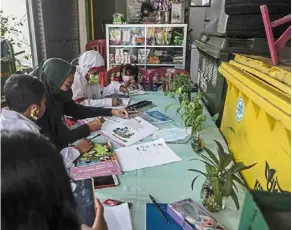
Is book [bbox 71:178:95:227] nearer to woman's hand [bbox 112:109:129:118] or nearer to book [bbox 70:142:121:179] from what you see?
book [bbox 70:142:121:179]

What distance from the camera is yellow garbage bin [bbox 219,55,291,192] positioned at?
659mm

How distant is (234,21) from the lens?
1.30 meters

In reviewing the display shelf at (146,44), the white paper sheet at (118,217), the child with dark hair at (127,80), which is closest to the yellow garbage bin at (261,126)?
the white paper sheet at (118,217)

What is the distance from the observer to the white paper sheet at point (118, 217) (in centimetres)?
66

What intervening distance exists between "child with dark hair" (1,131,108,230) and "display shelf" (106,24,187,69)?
3079 millimetres

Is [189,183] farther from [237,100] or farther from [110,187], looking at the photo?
[237,100]

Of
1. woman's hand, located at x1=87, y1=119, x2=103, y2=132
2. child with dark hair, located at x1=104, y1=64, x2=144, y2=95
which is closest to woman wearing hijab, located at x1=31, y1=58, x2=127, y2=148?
woman's hand, located at x1=87, y1=119, x2=103, y2=132

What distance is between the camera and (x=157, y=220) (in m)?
0.68

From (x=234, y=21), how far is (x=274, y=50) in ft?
1.45

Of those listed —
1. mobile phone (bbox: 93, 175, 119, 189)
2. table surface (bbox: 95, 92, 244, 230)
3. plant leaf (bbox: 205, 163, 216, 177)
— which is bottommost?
Result: table surface (bbox: 95, 92, 244, 230)

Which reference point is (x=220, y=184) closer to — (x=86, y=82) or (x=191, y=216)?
(x=191, y=216)

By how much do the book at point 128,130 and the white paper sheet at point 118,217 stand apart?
424mm

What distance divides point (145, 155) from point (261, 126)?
0.44 metres

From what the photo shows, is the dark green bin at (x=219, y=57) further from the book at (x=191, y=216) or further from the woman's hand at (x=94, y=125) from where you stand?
the book at (x=191, y=216)
